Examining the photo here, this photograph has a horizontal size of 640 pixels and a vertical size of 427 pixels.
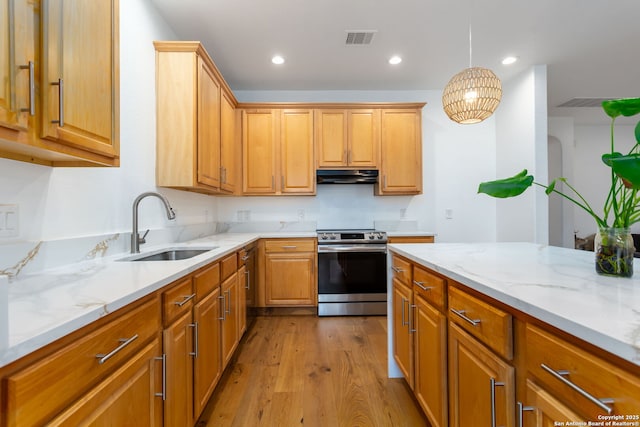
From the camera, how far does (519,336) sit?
0.82 m

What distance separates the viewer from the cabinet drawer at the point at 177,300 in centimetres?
114

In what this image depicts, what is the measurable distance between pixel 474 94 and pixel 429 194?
7.16 ft

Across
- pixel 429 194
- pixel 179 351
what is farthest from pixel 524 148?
pixel 179 351

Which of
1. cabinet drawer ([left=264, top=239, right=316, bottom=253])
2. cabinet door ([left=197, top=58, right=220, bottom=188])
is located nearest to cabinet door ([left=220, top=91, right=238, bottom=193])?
cabinet door ([left=197, top=58, right=220, bottom=188])

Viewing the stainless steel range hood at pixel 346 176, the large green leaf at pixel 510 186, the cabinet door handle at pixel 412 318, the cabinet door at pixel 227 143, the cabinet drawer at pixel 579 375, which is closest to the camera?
the cabinet drawer at pixel 579 375

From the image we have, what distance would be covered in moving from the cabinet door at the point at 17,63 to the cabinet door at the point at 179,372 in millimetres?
832

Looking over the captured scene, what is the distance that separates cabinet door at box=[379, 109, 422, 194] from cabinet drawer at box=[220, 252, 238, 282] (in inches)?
78.9

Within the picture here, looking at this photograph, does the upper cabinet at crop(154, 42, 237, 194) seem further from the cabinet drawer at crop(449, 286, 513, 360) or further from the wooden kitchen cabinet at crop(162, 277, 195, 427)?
the cabinet drawer at crop(449, 286, 513, 360)

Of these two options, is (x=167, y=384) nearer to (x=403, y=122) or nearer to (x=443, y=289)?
(x=443, y=289)

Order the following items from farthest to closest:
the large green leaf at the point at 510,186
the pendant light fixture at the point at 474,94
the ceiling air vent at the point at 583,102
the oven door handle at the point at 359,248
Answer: the ceiling air vent at the point at 583,102 → the oven door handle at the point at 359,248 → the pendant light fixture at the point at 474,94 → the large green leaf at the point at 510,186

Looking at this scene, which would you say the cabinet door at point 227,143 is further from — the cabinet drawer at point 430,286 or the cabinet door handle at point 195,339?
the cabinet drawer at point 430,286

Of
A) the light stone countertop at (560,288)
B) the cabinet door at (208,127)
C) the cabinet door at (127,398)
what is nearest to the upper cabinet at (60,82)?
the cabinet door at (127,398)

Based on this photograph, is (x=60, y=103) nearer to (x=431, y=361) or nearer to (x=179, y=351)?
(x=179, y=351)

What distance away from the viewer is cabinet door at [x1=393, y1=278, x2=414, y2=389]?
5.37ft
